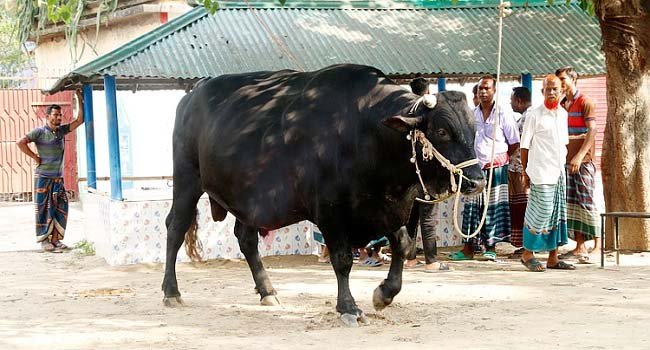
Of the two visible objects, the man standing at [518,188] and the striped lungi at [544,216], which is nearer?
the striped lungi at [544,216]

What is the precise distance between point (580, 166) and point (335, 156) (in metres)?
4.09

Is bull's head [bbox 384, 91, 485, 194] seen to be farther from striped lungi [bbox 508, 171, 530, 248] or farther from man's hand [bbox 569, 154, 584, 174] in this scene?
striped lungi [bbox 508, 171, 530, 248]

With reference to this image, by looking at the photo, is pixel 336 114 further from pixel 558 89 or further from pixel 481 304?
pixel 558 89

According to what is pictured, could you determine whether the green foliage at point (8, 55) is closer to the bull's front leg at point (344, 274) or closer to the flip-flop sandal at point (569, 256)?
the flip-flop sandal at point (569, 256)

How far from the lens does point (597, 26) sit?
39.3ft

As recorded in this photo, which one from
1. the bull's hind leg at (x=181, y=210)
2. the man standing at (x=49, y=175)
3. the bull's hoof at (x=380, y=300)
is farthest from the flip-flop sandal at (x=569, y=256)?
the man standing at (x=49, y=175)

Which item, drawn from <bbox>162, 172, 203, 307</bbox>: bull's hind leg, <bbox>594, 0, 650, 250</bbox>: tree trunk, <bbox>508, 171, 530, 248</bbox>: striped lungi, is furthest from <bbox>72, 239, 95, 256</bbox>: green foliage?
<bbox>594, 0, 650, 250</bbox>: tree trunk

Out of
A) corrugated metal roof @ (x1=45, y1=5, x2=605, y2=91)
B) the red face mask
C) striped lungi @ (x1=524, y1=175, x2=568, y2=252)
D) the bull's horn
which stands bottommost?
striped lungi @ (x1=524, y1=175, x2=568, y2=252)

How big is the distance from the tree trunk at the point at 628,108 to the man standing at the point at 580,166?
545 millimetres

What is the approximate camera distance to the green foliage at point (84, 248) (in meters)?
11.4

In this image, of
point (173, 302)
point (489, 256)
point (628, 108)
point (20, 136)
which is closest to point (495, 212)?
point (489, 256)

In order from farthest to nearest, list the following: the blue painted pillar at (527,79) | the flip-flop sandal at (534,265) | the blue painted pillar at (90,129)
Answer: the blue painted pillar at (527,79)
the blue painted pillar at (90,129)
the flip-flop sandal at (534,265)

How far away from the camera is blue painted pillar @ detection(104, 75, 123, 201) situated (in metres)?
10.0

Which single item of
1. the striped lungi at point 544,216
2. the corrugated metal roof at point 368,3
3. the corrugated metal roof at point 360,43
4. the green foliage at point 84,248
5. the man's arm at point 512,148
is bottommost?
the green foliage at point 84,248
